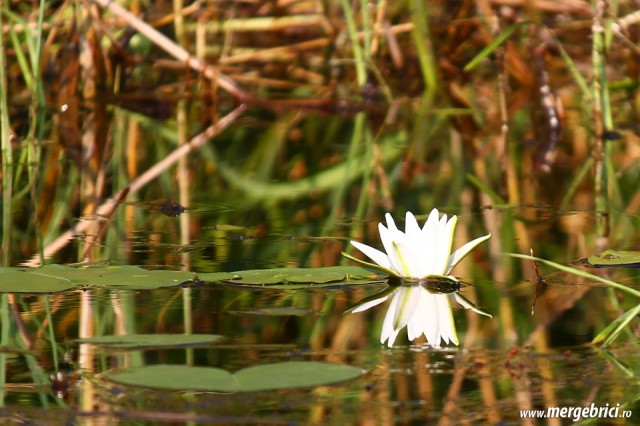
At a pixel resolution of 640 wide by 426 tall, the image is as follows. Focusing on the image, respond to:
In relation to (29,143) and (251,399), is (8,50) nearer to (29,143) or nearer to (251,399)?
(29,143)

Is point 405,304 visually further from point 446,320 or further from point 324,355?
point 324,355

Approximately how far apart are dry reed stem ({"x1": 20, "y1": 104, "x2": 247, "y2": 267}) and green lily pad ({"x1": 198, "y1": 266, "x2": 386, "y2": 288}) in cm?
52

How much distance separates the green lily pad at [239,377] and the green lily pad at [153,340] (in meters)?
0.16

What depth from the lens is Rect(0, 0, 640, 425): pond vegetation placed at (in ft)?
5.45

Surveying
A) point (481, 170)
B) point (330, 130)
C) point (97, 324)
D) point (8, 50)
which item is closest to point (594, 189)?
point (481, 170)

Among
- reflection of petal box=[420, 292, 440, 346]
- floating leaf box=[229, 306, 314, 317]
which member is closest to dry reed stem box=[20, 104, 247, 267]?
floating leaf box=[229, 306, 314, 317]

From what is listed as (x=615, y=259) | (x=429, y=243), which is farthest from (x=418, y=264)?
(x=615, y=259)

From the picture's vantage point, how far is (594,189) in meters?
3.71

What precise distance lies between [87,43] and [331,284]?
3.31m

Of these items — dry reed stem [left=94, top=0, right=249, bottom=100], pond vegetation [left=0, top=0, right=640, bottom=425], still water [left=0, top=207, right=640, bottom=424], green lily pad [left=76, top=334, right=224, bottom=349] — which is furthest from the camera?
dry reed stem [left=94, top=0, right=249, bottom=100]

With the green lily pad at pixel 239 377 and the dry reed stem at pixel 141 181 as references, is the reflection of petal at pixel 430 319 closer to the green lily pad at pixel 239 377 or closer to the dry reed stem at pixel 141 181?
the green lily pad at pixel 239 377

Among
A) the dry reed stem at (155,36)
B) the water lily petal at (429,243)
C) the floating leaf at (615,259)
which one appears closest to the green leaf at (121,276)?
the water lily petal at (429,243)

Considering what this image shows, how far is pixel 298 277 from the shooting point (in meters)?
2.31

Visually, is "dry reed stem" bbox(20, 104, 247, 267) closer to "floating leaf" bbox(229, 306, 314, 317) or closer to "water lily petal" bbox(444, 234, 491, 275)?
"floating leaf" bbox(229, 306, 314, 317)
